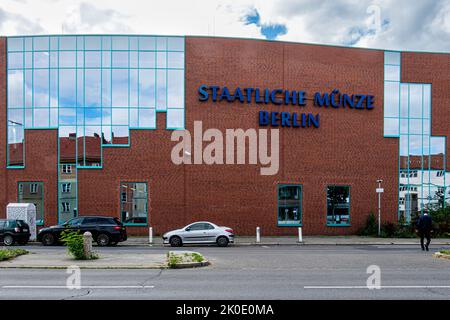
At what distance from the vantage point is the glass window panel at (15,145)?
27.0m

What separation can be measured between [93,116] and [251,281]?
759 inches

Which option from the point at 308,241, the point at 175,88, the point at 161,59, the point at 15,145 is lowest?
the point at 308,241

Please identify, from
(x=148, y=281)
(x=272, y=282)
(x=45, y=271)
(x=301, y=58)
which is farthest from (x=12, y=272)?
(x=301, y=58)

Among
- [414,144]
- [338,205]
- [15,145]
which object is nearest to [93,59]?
[15,145]

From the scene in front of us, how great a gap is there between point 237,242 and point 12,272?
43.0 ft

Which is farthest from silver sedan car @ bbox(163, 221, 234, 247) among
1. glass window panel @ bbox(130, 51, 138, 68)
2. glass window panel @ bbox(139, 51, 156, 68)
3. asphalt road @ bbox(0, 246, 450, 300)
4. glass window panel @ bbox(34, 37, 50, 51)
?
glass window panel @ bbox(34, 37, 50, 51)

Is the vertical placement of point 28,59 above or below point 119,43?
below

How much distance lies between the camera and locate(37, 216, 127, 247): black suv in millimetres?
21203

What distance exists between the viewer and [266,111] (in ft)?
91.6

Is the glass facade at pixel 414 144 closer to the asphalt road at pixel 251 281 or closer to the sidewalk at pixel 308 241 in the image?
the sidewalk at pixel 308 241

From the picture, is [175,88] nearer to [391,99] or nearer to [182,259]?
[391,99]

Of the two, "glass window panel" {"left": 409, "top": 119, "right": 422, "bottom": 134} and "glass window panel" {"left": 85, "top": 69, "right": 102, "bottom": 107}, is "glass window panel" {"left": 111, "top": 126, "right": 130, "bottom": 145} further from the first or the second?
"glass window panel" {"left": 409, "top": 119, "right": 422, "bottom": 134}

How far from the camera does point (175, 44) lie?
27.3 metres

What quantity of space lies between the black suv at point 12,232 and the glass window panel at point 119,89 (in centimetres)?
951
